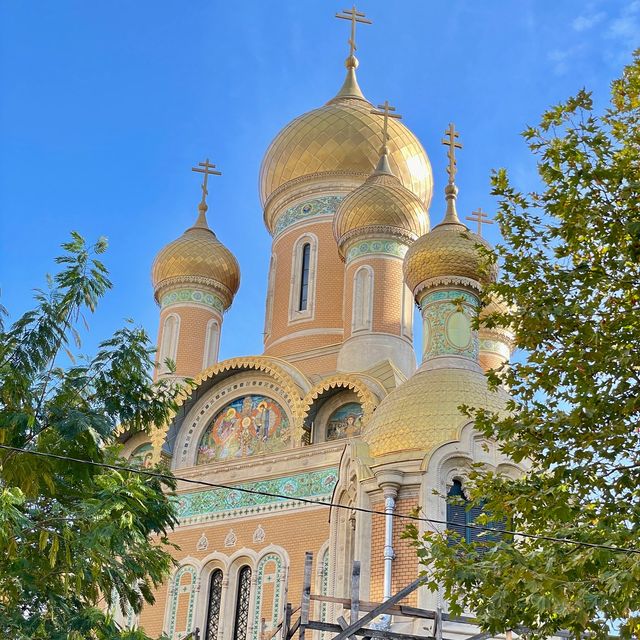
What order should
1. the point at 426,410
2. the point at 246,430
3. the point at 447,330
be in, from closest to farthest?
the point at 426,410 < the point at 447,330 < the point at 246,430

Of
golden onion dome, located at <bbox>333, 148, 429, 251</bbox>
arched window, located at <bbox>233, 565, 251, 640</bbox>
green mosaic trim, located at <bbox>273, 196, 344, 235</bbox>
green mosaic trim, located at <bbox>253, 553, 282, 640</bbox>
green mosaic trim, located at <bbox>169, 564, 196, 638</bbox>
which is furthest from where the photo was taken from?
green mosaic trim, located at <bbox>273, 196, 344, 235</bbox>

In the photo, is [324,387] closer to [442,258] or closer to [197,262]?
[442,258]

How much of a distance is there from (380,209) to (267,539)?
6100 mm

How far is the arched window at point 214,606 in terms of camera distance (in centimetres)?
1703

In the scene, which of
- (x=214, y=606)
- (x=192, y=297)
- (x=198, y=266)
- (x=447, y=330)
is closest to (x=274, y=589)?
(x=214, y=606)

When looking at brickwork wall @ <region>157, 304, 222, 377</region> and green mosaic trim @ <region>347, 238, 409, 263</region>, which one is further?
brickwork wall @ <region>157, 304, 222, 377</region>

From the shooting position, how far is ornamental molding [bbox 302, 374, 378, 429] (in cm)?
1691

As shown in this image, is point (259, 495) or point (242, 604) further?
point (259, 495)

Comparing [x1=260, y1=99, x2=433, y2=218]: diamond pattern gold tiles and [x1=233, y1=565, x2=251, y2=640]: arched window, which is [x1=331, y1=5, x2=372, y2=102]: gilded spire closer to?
[x1=260, y1=99, x2=433, y2=218]: diamond pattern gold tiles

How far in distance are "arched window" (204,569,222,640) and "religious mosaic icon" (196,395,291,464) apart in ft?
6.54

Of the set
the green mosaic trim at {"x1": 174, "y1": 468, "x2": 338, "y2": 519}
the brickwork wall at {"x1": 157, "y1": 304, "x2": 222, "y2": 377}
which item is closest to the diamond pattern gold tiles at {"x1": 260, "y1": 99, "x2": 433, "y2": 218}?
the brickwork wall at {"x1": 157, "y1": 304, "x2": 222, "y2": 377}

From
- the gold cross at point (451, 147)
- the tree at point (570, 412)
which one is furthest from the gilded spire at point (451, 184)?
the tree at point (570, 412)

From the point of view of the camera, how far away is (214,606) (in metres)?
17.3

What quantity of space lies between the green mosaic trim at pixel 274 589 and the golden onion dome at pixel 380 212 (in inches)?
236
